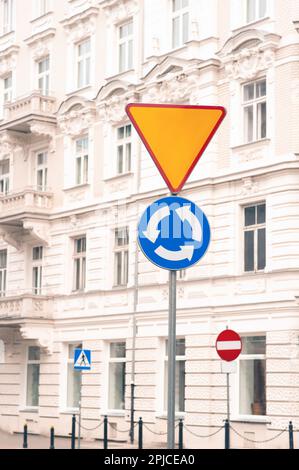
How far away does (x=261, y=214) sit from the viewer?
89.5 ft

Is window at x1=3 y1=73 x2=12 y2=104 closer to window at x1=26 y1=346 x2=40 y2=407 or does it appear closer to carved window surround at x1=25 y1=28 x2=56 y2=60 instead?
carved window surround at x1=25 y1=28 x2=56 y2=60

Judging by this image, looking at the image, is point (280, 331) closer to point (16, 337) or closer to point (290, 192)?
point (290, 192)

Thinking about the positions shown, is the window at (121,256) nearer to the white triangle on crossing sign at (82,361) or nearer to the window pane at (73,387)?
the window pane at (73,387)

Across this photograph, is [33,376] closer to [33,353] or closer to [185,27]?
[33,353]

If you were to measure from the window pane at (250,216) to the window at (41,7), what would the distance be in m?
14.0

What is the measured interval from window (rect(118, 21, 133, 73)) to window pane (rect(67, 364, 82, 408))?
10.3 meters

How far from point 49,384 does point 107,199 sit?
679 cm

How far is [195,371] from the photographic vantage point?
93.0ft

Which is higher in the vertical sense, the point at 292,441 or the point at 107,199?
the point at 107,199

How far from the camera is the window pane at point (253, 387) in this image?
1053 inches

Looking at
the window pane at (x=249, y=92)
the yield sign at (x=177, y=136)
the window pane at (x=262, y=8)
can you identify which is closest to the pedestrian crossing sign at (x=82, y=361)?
the window pane at (x=249, y=92)

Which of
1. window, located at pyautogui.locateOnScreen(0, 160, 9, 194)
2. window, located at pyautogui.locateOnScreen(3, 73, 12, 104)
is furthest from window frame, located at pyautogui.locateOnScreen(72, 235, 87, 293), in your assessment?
window, located at pyautogui.locateOnScreen(3, 73, 12, 104)
